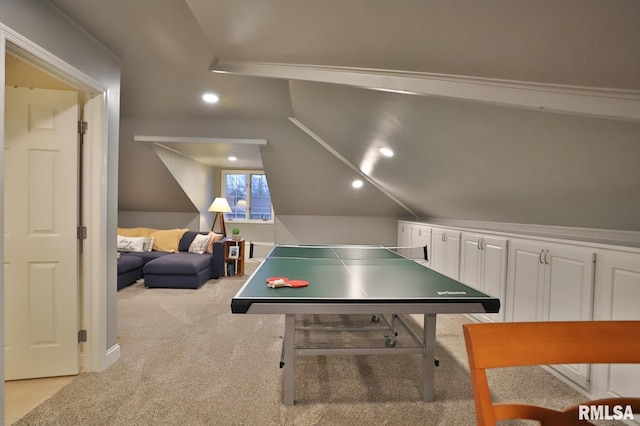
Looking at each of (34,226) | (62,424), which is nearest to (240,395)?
(62,424)

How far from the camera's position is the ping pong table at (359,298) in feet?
4.76

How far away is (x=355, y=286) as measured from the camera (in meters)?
1.74

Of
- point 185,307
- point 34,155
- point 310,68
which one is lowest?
point 185,307

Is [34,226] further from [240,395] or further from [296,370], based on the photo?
[296,370]

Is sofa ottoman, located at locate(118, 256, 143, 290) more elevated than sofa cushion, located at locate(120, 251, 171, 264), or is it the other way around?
sofa cushion, located at locate(120, 251, 171, 264)

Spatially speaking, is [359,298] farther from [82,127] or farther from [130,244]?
[130,244]

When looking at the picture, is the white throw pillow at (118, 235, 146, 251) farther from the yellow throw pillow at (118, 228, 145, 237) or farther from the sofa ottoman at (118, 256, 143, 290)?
the sofa ottoman at (118, 256, 143, 290)

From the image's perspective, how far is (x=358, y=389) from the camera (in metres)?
1.96

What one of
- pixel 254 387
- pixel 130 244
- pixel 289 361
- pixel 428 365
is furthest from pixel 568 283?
pixel 130 244

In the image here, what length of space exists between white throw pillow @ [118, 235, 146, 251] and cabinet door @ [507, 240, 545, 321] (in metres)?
5.47

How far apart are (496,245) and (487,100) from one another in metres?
1.65

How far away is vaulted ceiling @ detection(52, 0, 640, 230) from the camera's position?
127 centimetres

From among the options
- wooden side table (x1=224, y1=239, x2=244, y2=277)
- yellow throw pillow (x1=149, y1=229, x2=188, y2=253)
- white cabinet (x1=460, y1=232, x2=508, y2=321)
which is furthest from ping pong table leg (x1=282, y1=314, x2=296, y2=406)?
yellow throw pillow (x1=149, y1=229, x2=188, y2=253)

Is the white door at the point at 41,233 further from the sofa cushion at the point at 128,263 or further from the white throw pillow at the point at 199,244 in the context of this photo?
the white throw pillow at the point at 199,244
